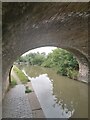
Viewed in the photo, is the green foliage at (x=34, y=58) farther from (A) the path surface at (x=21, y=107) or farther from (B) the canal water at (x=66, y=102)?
(A) the path surface at (x=21, y=107)

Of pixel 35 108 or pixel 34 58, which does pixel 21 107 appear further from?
pixel 34 58

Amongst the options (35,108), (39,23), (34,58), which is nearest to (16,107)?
(35,108)

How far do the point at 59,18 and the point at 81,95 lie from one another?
4.51m

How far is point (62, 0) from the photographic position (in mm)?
3199

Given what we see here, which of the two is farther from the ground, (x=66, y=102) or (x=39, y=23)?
(x=39, y=23)

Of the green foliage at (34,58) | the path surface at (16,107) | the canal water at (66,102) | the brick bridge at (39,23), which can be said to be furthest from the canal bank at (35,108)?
the green foliage at (34,58)

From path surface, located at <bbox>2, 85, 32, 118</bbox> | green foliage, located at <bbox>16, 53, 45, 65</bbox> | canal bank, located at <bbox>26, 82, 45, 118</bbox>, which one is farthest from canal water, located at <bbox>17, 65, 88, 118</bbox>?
green foliage, located at <bbox>16, 53, 45, 65</bbox>

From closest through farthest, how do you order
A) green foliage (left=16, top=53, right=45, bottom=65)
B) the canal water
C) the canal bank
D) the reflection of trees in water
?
the canal bank
the canal water
the reflection of trees in water
green foliage (left=16, top=53, right=45, bottom=65)

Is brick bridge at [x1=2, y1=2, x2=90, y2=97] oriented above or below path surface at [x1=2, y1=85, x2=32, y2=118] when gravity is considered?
above

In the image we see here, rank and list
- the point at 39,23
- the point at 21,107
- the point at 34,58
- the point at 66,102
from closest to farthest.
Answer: the point at 39,23
the point at 21,107
the point at 66,102
the point at 34,58

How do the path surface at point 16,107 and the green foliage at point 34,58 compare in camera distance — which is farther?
the green foliage at point 34,58

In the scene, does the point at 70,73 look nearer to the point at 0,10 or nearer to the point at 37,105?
the point at 37,105

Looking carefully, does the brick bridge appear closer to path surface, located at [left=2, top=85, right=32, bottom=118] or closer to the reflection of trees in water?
path surface, located at [left=2, top=85, right=32, bottom=118]

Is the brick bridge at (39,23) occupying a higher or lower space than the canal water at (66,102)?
higher
